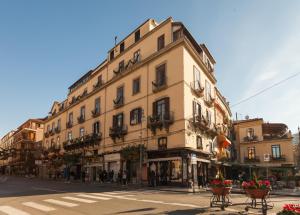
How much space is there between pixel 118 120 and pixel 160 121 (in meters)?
9.02

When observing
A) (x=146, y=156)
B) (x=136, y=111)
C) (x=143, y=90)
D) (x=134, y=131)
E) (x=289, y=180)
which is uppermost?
(x=143, y=90)

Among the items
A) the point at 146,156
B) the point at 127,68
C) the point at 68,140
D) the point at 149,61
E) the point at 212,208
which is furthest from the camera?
the point at 68,140

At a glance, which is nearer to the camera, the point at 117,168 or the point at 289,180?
the point at 289,180

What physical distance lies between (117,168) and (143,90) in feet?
31.0

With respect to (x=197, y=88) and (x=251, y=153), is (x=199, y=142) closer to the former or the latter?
(x=197, y=88)

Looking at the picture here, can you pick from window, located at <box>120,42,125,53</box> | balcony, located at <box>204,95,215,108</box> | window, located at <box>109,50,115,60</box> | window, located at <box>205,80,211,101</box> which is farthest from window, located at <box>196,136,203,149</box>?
window, located at <box>109,50,115,60</box>

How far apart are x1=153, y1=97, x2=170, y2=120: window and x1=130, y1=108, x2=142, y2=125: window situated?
8.65 ft

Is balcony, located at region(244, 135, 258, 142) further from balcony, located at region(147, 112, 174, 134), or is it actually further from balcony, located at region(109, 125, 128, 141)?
balcony, located at region(147, 112, 174, 134)

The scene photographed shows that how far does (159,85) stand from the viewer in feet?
96.8

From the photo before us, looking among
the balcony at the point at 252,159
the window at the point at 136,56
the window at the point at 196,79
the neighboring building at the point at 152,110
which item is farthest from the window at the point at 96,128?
the balcony at the point at 252,159

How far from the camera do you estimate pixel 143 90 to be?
32.0 m

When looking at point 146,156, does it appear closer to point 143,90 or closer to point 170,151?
point 170,151

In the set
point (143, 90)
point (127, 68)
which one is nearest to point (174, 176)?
point (143, 90)

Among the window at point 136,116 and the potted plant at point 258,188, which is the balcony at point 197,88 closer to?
the window at point 136,116
